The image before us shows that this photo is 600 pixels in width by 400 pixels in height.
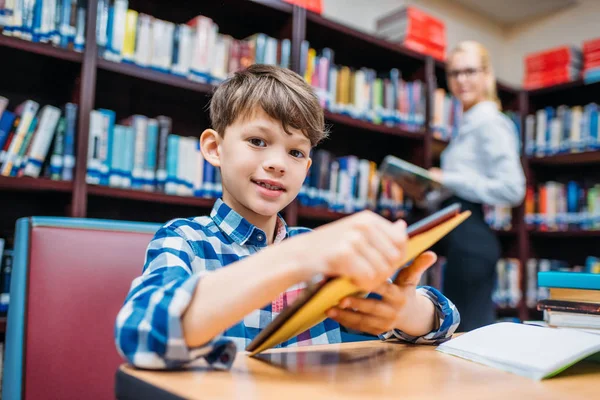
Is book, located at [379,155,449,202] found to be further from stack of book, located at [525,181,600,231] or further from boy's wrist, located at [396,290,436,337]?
boy's wrist, located at [396,290,436,337]

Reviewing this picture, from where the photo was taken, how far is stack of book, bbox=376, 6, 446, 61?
2801 millimetres

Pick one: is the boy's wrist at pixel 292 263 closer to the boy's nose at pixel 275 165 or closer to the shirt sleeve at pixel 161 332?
the shirt sleeve at pixel 161 332

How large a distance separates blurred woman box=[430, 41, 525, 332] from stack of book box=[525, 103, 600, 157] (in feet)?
4.11

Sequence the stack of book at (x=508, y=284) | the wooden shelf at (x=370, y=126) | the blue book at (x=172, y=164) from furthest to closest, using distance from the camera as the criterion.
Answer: the stack of book at (x=508, y=284) < the wooden shelf at (x=370, y=126) < the blue book at (x=172, y=164)

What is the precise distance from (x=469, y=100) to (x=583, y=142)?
1272 mm

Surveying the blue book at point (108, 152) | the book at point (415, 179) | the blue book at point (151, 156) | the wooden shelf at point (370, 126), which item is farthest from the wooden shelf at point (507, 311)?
the blue book at point (108, 152)

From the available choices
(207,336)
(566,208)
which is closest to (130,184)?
(207,336)

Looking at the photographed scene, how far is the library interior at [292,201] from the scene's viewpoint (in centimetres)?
52

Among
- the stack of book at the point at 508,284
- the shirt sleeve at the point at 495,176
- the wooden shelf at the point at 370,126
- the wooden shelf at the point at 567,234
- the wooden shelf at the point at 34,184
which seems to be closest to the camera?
the wooden shelf at the point at 34,184

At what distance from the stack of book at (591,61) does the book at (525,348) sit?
2976 millimetres

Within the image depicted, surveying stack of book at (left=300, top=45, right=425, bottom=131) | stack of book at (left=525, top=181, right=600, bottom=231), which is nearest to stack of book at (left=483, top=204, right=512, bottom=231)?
stack of book at (left=525, top=181, right=600, bottom=231)

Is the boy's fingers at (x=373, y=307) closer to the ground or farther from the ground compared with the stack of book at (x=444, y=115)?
closer to the ground

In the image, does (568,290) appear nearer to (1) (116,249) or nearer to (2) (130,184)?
(1) (116,249)

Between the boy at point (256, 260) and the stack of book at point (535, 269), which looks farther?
the stack of book at point (535, 269)
